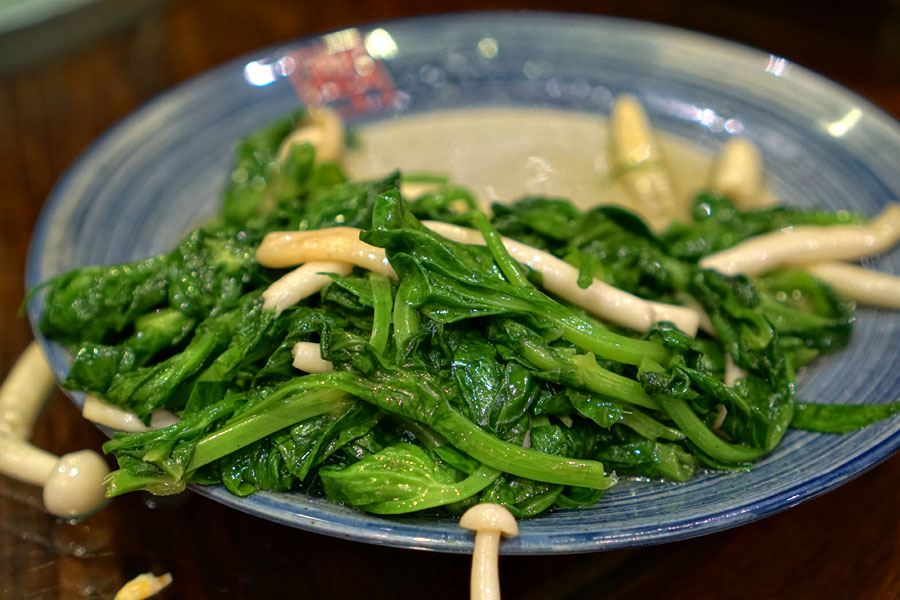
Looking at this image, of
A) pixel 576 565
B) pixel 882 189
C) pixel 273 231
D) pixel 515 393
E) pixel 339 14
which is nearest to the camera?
pixel 515 393

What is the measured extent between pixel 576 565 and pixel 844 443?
0.68 meters

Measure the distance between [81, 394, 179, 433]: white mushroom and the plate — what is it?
0.71 ft

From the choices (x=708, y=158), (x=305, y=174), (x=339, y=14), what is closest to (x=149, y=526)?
(x=305, y=174)

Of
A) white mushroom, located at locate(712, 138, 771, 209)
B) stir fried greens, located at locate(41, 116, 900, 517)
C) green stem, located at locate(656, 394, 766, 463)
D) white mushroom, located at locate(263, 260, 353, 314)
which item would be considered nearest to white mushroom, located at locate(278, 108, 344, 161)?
stir fried greens, located at locate(41, 116, 900, 517)

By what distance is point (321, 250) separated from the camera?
1778mm

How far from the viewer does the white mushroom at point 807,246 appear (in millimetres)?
2084

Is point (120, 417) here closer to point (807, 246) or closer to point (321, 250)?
point (321, 250)

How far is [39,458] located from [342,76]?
6.58 ft

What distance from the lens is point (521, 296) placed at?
167 cm

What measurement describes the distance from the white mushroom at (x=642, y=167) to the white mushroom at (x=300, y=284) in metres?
1.33

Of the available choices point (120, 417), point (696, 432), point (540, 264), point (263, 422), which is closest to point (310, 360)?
point (263, 422)

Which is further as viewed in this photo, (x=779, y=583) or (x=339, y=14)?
(x=339, y=14)

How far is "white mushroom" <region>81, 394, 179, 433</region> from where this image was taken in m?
1.74

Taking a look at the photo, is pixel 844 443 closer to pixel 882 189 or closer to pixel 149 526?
pixel 882 189
